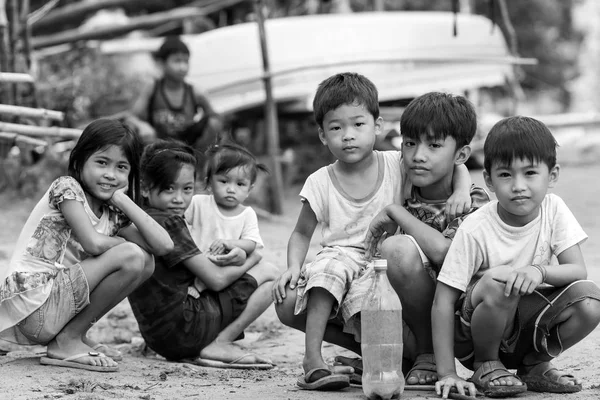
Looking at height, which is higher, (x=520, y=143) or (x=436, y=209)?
(x=520, y=143)

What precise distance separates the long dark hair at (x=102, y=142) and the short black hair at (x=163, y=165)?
0.23 meters

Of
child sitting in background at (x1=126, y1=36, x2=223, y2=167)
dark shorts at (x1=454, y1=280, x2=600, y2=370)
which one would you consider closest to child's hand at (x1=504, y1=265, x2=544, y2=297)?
dark shorts at (x1=454, y1=280, x2=600, y2=370)

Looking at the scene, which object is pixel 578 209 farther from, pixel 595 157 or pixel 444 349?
pixel 444 349

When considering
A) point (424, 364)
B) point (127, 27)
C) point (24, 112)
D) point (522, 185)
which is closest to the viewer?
point (522, 185)

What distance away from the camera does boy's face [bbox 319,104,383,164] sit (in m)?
3.75

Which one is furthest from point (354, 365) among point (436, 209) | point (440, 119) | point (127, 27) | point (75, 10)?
point (75, 10)

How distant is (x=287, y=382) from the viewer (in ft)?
12.6

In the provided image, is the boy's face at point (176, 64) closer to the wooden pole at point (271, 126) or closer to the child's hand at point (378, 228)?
the wooden pole at point (271, 126)

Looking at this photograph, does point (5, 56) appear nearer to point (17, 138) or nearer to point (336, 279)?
point (17, 138)

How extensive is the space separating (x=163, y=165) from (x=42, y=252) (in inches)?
27.7

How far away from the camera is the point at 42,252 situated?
4062 millimetres

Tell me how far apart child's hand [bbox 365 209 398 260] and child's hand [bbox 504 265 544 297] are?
1.84 feet

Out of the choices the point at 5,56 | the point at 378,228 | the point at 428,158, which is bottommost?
the point at 378,228

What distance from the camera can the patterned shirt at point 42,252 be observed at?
398 cm
